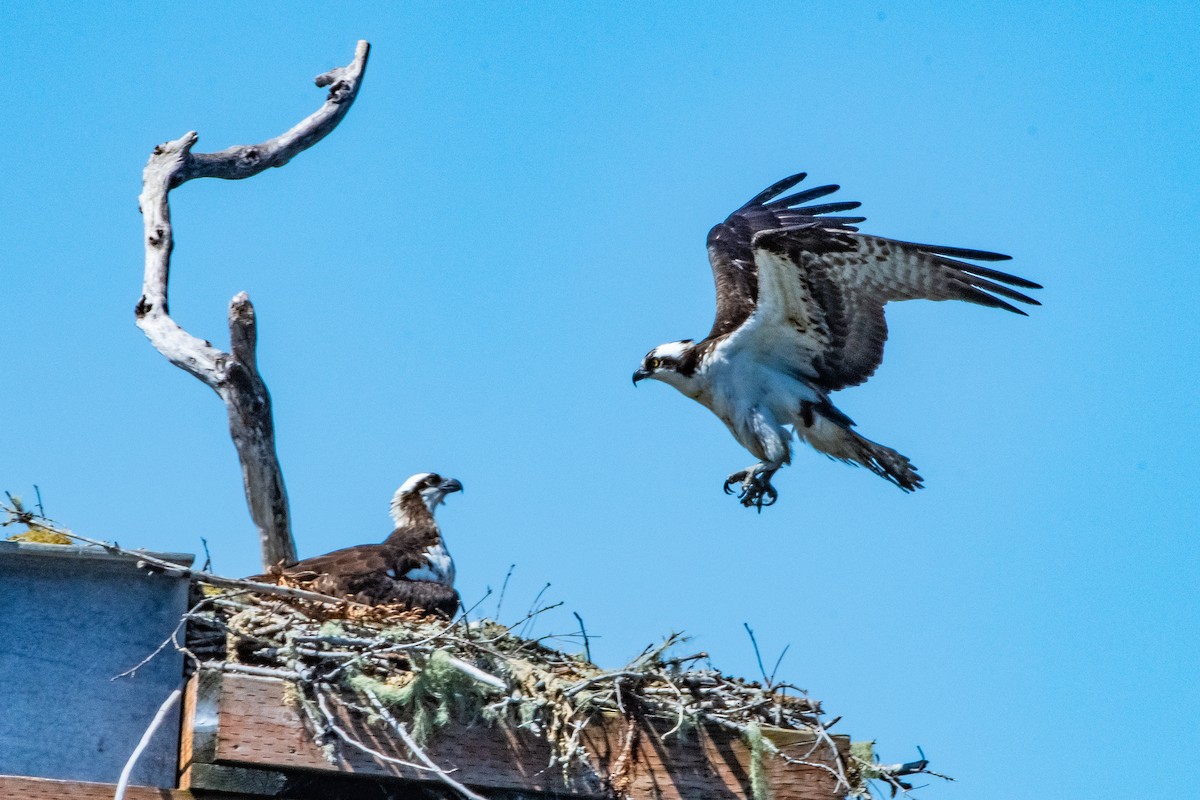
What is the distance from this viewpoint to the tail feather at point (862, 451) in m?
9.21

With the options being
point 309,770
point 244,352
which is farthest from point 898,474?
point 309,770

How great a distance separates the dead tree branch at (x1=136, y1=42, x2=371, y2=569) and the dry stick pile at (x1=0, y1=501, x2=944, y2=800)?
2005 millimetres

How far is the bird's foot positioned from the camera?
365 inches

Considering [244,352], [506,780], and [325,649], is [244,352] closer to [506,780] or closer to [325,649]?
[325,649]

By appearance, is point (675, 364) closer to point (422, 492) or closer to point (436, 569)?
point (422, 492)

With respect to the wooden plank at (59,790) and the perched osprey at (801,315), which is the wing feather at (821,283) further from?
the wooden plank at (59,790)

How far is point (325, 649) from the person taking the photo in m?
4.95

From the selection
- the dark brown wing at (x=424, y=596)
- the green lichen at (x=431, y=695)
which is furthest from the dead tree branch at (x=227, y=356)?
the green lichen at (x=431, y=695)

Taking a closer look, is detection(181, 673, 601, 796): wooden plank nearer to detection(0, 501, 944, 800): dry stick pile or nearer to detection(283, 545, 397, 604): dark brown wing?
detection(0, 501, 944, 800): dry stick pile

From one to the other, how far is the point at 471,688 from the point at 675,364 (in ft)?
16.4

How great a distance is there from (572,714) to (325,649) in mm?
870

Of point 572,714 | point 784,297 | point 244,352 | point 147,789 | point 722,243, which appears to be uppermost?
point 722,243

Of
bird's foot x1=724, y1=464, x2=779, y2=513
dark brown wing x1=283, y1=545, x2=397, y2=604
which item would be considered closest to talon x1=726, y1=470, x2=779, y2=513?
bird's foot x1=724, y1=464, x2=779, y2=513

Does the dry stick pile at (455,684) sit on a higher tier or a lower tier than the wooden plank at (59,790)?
higher
